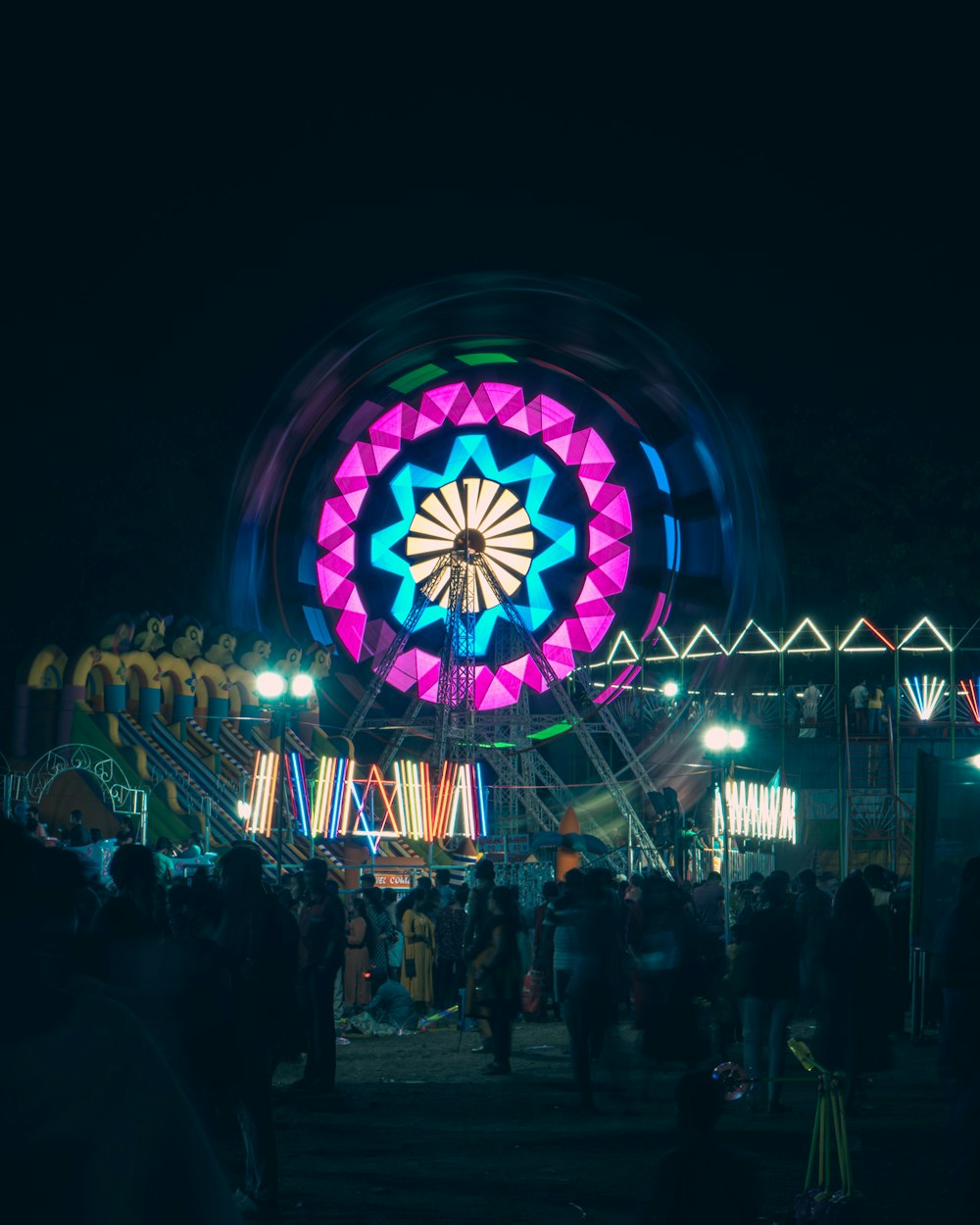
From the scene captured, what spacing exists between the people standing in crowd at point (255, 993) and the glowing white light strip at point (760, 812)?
20801 mm

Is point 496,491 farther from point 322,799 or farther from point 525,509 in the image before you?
point 322,799

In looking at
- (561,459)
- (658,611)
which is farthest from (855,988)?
(561,459)

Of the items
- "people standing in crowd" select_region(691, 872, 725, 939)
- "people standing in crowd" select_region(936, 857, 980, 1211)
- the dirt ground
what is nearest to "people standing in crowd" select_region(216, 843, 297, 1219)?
the dirt ground

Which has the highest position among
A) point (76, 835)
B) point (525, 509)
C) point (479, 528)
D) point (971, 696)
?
point (525, 509)

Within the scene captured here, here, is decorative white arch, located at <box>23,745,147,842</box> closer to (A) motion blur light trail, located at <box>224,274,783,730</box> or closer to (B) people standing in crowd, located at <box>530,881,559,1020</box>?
(B) people standing in crowd, located at <box>530,881,559,1020</box>

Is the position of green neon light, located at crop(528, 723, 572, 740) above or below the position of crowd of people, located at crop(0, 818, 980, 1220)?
above

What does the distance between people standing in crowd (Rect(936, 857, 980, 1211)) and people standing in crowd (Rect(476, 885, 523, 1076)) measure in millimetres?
5852

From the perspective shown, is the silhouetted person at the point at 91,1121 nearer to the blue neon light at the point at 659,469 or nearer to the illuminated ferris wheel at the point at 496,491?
the illuminated ferris wheel at the point at 496,491

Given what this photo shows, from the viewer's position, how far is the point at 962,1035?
27.7 feet

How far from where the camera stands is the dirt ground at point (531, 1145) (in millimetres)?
8484

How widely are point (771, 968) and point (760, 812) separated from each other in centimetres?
2053

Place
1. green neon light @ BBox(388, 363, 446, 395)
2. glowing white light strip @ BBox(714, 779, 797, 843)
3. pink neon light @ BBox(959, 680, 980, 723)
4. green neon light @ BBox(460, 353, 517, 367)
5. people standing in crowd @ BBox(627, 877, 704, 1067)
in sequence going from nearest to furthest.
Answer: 1. people standing in crowd @ BBox(627, 877, 704, 1067)
2. glowing white light strip @ BBox(714, 779, 797, 843)
3. pink neon light @ BBox(959, 680, 980, 723)
4. green neon light @ BBox(388, 363, 446, 395)
5. green neon light @ BBox(460, 353, 517, 367)

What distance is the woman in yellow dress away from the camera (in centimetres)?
2023

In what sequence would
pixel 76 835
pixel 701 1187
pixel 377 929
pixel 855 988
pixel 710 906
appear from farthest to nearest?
pixel 76 835
pixel 710 906
pixel 377 929
pixel 855 988
pixel 701 1187
